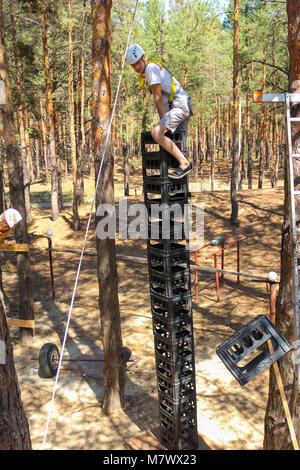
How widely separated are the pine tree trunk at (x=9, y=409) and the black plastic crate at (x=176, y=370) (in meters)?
2.10

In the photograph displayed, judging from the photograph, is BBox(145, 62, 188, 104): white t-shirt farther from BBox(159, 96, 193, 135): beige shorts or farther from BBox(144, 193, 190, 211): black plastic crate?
BBox(144, 193, 190, 211): black plastic crate

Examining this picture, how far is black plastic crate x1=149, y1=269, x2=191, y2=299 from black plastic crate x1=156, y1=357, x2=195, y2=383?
0.86 m

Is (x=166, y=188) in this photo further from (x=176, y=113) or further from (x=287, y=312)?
(x=287, y=312)

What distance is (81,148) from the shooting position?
2336cm

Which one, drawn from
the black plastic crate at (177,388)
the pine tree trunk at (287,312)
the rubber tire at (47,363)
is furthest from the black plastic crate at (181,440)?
the rubber tire at (47,363)

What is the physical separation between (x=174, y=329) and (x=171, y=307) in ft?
0.93

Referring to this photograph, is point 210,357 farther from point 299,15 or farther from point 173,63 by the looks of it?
point 173,63

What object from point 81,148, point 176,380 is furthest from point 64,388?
point 81,148

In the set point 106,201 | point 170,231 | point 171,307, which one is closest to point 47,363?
point 106,201

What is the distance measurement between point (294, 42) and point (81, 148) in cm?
1977

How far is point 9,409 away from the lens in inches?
134

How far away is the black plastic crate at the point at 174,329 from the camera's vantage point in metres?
5.20

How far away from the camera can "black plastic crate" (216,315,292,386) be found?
3.82 meters

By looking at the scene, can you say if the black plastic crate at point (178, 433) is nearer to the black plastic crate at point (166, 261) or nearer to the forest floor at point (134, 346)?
the forest floor at point (134, 346)
